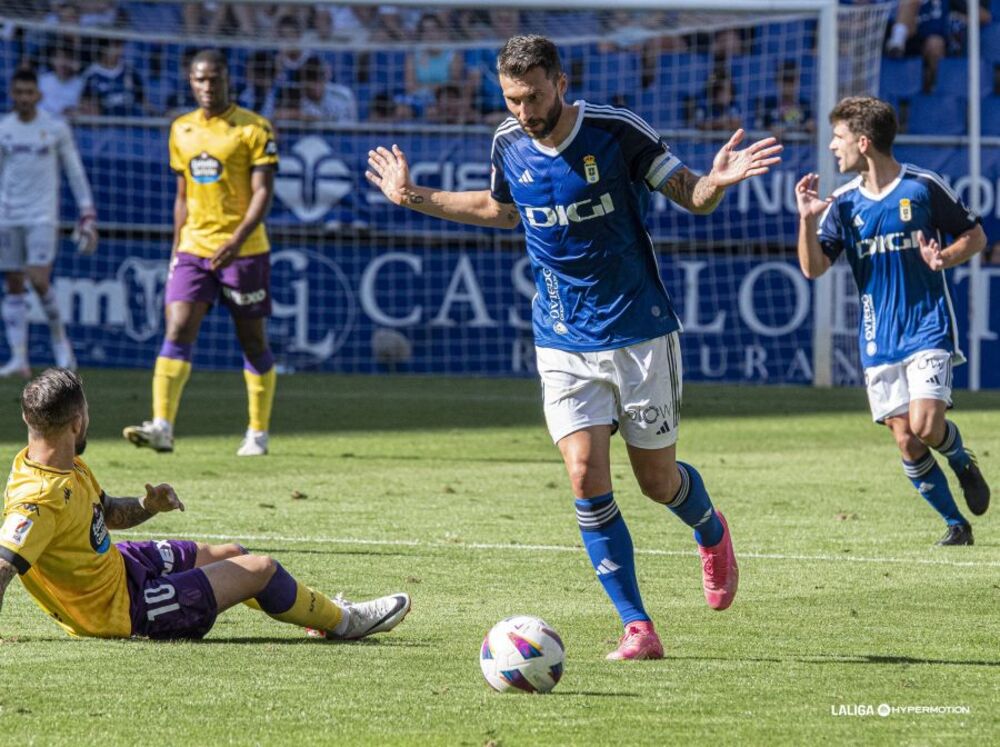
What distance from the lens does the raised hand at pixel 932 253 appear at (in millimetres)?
8203

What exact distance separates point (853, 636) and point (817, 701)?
1.12 metres

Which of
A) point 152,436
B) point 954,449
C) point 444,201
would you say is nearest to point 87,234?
point 152,436

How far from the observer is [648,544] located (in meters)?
8.28

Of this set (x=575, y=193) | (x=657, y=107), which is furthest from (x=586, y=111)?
(x=657, y=107)

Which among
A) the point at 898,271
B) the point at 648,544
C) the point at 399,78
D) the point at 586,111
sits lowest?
the point at 648,544

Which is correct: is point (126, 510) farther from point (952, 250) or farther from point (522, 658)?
point (952, 250)

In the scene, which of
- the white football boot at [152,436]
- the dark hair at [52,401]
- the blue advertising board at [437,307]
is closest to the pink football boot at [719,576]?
the dark hair at [52,401]

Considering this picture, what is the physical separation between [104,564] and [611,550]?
5.14ft

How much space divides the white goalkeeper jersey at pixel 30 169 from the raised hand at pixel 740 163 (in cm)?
1205

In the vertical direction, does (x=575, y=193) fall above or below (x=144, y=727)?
above

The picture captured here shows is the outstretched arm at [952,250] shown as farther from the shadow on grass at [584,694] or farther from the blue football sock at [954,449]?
the shadow on grass at [584,694]

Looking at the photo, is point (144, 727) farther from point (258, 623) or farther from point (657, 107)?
point (657, 107)

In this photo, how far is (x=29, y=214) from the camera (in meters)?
17.3

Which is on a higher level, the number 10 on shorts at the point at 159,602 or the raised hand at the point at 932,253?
the raised hand at the point at 932,253
